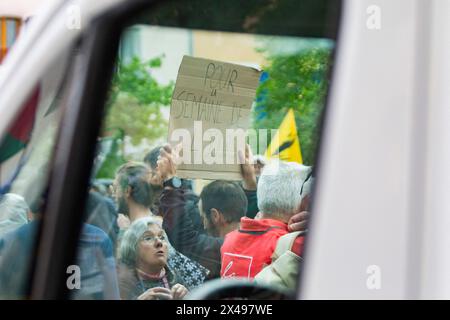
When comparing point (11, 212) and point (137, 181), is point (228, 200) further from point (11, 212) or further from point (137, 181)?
point (11, 212)

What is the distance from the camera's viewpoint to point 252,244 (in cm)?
165

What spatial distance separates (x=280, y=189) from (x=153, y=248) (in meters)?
0.31

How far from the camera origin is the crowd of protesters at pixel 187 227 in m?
1.65

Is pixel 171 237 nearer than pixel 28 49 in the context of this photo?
Yes

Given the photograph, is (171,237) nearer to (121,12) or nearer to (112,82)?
(112,82)

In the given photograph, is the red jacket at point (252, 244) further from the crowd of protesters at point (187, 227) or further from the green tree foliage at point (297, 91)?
the green tree foliage at point (297, 91)

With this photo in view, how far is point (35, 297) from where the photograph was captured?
1767 mm

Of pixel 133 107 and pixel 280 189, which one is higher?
pixel 133 107

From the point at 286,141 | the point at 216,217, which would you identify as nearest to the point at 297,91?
the point at 286,141

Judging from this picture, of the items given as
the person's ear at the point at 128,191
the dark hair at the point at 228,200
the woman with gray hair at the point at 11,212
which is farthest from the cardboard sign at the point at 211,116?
the woman with gray hair at the point at 11,212

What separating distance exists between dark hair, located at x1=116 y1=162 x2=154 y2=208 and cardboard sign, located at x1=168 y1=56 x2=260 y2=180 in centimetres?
8
